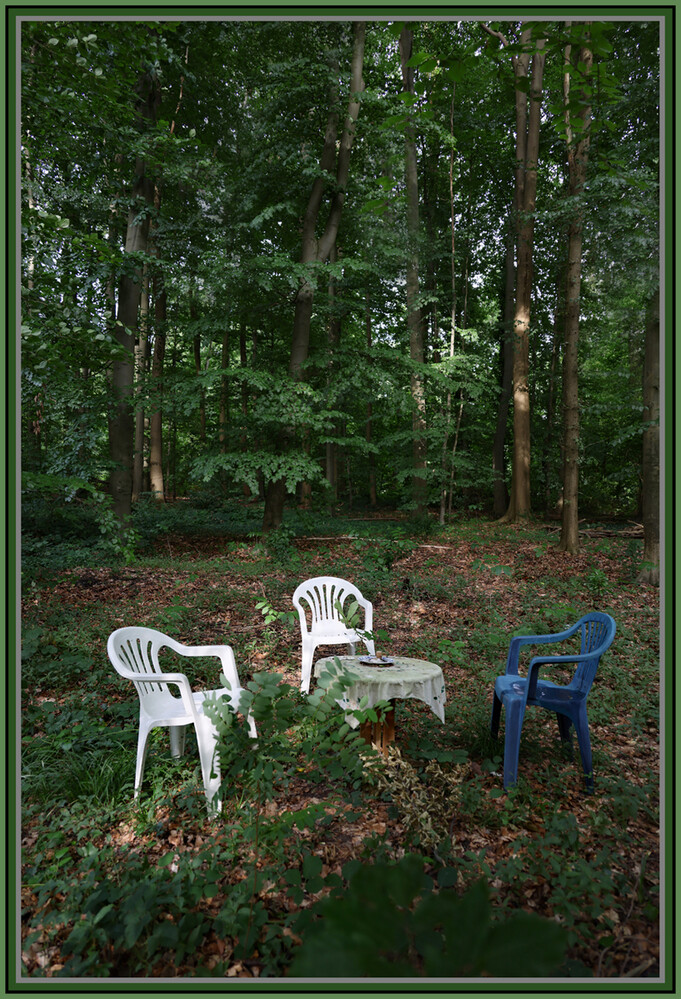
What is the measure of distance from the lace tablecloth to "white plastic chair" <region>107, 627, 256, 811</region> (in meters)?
0.65

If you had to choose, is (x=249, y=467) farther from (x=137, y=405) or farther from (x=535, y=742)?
(x=535, y=742)

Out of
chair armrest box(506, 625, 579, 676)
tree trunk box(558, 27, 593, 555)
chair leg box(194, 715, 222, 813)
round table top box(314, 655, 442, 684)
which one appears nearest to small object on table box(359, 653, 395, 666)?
round table top box(314, 655, 442, 684)

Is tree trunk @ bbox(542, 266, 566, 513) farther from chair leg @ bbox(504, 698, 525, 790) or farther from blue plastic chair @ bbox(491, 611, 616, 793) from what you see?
chair leg @ bbox(504, 698, 525, 790)

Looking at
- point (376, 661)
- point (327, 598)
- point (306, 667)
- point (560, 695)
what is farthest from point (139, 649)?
point (560, 695)

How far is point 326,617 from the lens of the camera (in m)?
4.89

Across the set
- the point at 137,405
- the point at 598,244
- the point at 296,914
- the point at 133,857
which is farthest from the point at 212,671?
the point at 598,244

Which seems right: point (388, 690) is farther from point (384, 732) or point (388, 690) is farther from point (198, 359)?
point (198, 359)

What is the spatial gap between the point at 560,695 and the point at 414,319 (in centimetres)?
992

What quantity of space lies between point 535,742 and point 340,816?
1.51 meters

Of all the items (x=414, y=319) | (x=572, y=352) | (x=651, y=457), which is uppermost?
(x=414, y=319)

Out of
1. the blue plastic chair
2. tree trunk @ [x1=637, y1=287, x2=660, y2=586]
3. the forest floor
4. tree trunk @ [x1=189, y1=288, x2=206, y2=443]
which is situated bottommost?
the forest floor

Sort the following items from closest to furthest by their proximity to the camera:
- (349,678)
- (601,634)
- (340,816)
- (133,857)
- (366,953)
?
(366,953)
(349,678)
(133,857)
(340,816)
(601,634)

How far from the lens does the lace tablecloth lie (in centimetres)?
306
